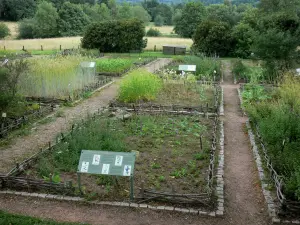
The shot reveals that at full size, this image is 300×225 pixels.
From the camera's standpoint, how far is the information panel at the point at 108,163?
594 centimetres

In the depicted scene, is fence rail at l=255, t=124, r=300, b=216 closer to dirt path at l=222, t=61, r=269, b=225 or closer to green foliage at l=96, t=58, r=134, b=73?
dirt path at l=222, t=61, r=269, b=225

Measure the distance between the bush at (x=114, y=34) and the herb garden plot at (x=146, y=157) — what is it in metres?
19.5

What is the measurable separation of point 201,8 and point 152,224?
48950mm

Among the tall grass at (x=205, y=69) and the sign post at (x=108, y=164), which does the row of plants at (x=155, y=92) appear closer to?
the tall grass at (x=205, y=69)

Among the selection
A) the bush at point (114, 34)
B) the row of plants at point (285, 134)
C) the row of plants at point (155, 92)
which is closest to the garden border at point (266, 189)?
the row of plants at point (285, 134)

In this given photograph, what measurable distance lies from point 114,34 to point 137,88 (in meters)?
17.5

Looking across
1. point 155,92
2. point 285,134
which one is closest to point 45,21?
point 155,92

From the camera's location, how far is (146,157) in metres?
8.00

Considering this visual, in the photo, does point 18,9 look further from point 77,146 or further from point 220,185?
point 220,185

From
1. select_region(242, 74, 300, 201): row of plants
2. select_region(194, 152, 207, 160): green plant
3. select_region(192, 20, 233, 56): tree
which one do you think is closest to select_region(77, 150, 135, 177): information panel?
select_region(194, 152, 207, 160): green plant

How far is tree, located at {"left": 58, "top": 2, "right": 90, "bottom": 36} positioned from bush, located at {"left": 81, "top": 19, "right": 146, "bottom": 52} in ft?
75.8

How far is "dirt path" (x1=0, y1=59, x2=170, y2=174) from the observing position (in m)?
8.12

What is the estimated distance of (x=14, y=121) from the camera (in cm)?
1015

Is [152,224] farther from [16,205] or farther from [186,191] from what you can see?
[16,205]
